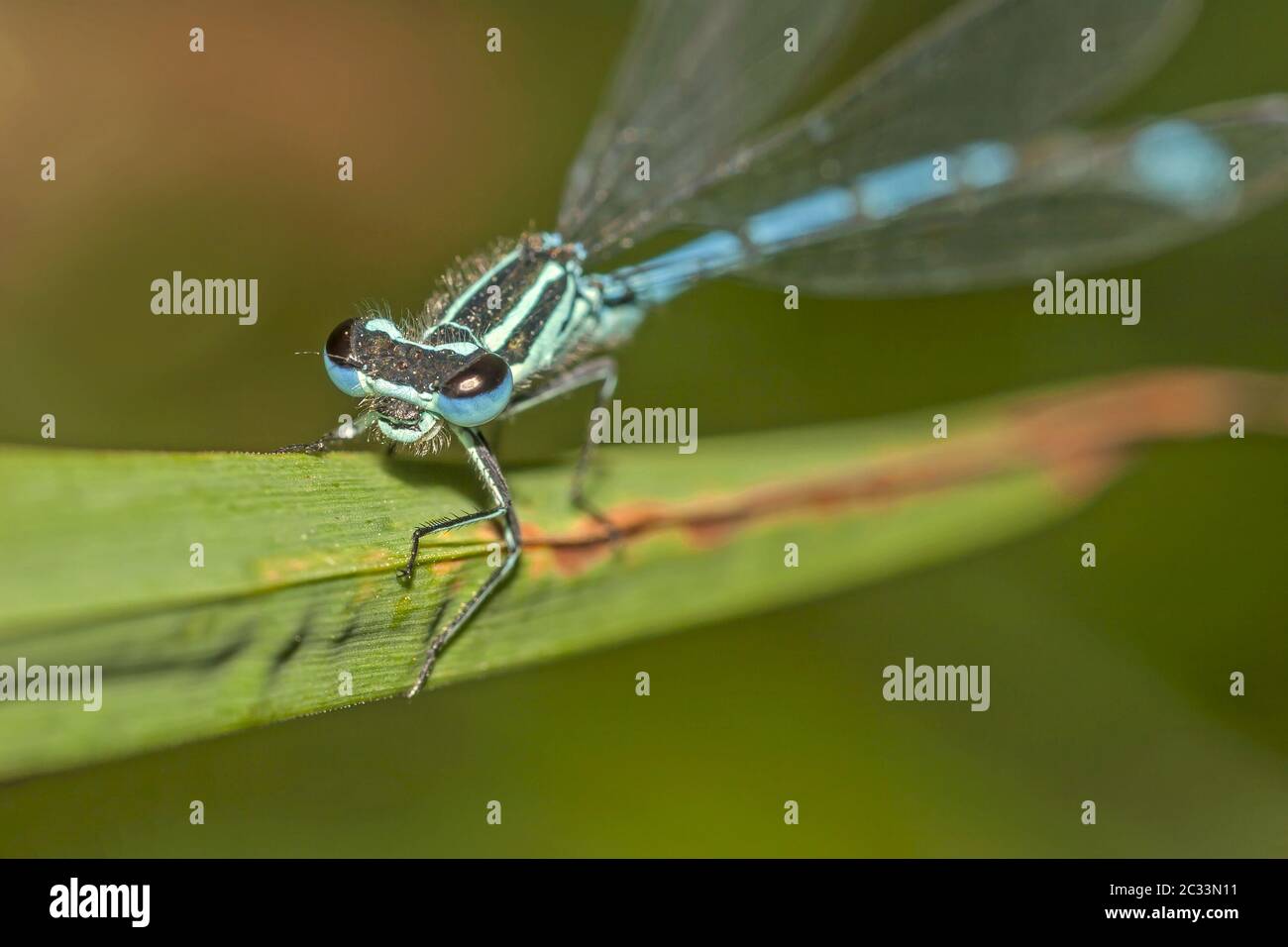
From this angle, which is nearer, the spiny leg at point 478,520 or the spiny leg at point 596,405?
the spiny leg at point 478,520

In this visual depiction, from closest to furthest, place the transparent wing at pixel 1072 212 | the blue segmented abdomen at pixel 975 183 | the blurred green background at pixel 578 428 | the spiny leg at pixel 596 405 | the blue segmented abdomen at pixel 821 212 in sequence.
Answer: the spiny leg at pixel 596 405 < the blurred green background at pixel 578 428 < the blue segmented abdomen at pixel 821 212 < the blue segmented abdomen at pixel 975 183 < the transparent wing at pixel 1072 212

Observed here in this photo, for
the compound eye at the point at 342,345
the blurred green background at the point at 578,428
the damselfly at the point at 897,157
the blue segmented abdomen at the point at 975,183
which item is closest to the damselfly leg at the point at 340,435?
the compound eye at the point at 342,345

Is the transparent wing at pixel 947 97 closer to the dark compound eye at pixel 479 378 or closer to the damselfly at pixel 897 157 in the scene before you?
the damselfly at pixel 897 157

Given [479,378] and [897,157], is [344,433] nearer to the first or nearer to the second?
[479,378]

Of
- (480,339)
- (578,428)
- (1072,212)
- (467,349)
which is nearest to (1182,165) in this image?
(1072,212)

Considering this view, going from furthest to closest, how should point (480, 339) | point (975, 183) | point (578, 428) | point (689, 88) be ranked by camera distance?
1. point (975, 183)
2. point (689, 88)
3. point (578, 428)
4. point (480, 339)

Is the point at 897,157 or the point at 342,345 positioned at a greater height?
the point at 897,157

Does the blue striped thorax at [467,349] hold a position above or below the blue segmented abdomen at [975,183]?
below
